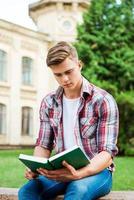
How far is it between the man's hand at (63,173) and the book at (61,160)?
29 millimetres

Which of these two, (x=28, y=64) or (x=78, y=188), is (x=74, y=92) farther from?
(x=28, y=64)

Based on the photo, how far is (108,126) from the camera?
3311 millimetres

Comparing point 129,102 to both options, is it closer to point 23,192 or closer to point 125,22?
point 125,22

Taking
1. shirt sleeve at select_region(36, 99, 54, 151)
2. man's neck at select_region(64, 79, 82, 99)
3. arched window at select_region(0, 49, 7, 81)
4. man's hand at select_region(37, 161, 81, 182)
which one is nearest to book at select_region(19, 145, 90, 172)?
man's hand at select_region(37, 161, 81, 182)

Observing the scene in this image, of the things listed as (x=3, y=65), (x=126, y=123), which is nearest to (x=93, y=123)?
(x=126, y=123)

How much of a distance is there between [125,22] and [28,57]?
5847 millimetres

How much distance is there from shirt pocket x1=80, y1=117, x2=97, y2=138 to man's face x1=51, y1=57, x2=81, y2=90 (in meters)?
0.23

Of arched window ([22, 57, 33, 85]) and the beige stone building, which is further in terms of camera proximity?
arched window ([22, 57, 33, 85])

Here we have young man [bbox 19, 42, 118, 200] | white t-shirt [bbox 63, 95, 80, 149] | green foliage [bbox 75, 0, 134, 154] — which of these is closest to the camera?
young man [bbox 19, 42, 118, 200]

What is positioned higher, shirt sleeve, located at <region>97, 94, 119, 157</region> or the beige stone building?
the beige stone building

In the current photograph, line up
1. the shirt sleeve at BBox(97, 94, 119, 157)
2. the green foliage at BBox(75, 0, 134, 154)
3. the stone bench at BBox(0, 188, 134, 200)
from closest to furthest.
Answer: the shirt sleeve at BBox(97, 94, 119, 157) < the stone bench at BBox(0, 188, 134, 200) < the green foliage at BBox(75, 0, 134, 154)

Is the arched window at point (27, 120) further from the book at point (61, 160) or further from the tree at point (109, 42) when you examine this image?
the book at point (61, 160)

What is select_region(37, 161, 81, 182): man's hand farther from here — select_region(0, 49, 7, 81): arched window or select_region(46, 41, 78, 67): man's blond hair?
select_region(0, 49, 7, 81): arched window

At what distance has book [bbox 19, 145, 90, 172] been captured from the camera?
2924 millimetres
